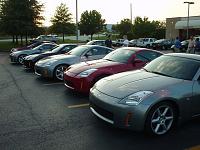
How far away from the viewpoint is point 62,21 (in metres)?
50.7

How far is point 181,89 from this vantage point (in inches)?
214

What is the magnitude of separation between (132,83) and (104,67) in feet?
9.06

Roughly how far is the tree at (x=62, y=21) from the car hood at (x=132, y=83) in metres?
45.3

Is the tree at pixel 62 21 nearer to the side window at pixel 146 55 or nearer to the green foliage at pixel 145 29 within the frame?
the green foliage at pixel 145 29

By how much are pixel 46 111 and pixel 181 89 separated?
303 cm

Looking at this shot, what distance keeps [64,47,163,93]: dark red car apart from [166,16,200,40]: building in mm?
48926

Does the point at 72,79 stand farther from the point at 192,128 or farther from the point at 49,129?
the point at 192,128

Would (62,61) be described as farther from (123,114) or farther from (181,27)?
(181,27)

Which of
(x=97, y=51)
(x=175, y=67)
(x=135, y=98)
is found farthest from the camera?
(x=97, y=51)

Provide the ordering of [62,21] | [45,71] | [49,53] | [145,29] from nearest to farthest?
[45,71] < [49,53] < [62,21] < [145,29]

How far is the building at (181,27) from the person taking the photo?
5676cm

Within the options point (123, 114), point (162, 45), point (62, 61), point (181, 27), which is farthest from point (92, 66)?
point (181, 27)

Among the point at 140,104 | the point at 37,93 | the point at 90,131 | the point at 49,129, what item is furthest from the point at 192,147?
the point at 37,93

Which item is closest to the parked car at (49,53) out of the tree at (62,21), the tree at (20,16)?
the tree at (20,16)
